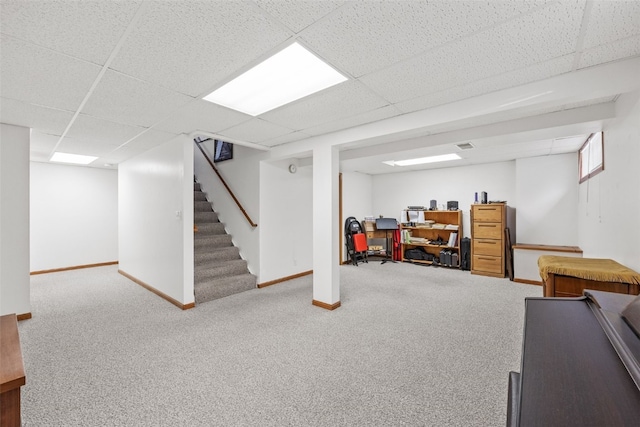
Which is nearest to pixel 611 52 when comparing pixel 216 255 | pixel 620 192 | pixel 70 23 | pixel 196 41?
pixel 620 192

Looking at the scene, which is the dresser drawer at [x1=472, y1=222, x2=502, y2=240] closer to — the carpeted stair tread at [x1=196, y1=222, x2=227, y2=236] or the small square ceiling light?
the small square ceiling light

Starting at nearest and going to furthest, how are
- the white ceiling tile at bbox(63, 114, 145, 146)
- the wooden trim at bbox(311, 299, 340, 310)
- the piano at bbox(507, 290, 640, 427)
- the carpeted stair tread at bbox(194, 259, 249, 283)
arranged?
the piano at bbox(507, 290, 640, 427)
the white ceiling tile at bbox(63, 114, 145, 146)
the wooden trim at bbox(311, 299, 340, 310)
the carpeted stair tread at bbox(194, 259, 249, 283)

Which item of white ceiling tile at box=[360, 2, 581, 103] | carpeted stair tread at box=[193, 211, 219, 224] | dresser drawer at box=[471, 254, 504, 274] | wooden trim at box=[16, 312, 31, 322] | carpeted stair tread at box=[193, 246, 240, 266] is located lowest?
wooden trim at box=[16, 312, 31, 322]

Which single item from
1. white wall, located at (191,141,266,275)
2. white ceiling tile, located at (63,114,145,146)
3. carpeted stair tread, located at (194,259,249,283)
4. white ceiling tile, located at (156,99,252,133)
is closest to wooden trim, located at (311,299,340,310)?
white wall, located at (191,141,266,275)

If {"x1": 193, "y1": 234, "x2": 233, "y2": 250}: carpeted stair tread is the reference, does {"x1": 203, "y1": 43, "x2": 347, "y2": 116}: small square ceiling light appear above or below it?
above

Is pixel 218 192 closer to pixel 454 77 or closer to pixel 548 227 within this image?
pixel 454 77

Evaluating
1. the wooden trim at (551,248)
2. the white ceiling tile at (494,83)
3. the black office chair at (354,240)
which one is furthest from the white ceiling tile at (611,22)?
the black office chair at (354,240)

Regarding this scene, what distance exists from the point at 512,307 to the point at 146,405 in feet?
13.4

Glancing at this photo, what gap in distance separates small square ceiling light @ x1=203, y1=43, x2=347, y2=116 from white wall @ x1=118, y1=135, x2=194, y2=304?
1.55 meters

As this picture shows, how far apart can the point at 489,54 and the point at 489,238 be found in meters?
4.44

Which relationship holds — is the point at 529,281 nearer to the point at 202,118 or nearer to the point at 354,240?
the point at 354,240

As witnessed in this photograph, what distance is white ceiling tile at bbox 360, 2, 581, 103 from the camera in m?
1.53

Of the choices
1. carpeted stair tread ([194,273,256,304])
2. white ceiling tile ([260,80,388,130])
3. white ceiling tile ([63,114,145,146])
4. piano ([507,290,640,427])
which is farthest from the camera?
carpeted stair tread ([194,273,256,304])

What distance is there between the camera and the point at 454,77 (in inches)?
84.7
